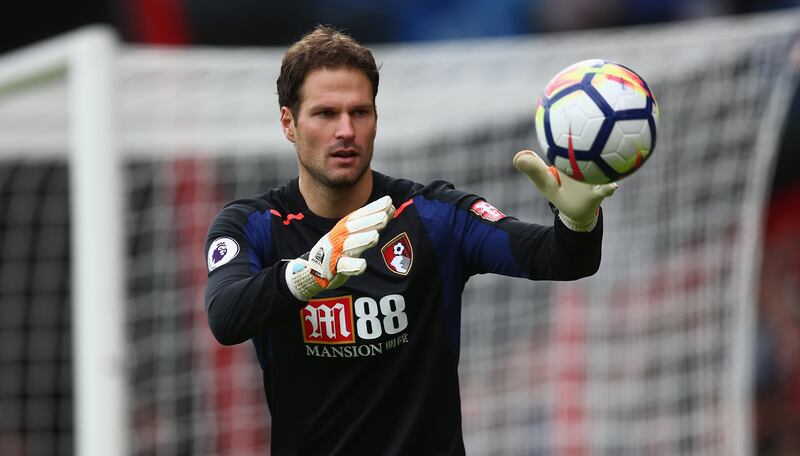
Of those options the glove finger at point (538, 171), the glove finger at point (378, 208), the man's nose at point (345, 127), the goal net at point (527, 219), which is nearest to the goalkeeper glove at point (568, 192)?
the glove finger at point (538, 171)

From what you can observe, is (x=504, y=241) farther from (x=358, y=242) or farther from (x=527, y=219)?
(x=527, y=219)

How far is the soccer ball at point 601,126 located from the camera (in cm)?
347

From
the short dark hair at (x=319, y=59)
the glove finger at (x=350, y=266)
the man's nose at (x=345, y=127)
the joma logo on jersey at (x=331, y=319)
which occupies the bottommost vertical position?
the joma logo on jersey at (x=331, y=319)

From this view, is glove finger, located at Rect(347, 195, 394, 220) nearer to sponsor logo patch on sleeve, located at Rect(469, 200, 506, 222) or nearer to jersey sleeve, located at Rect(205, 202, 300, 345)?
jersey sleeve, located at Rect(205, 202, 300, 345)

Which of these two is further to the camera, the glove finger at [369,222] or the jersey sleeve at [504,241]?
the jersey sleeve at [504,241]

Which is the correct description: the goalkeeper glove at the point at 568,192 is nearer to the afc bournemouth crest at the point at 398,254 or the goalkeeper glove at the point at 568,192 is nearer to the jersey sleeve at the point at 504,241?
the jersey sleeve at the point at 504,241

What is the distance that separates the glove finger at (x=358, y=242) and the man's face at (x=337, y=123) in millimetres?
464

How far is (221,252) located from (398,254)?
547 mm

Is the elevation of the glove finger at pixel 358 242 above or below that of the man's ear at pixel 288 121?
below

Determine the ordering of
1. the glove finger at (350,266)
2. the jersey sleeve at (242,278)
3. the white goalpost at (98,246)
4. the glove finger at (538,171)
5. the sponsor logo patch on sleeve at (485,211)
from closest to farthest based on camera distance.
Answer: the glove finger at (350,266), the jersey sleeve at (242,278), the glove finger at (538,171), the sponsor logo patch on sleeve at (485,211), the white goalpost at (98,246)

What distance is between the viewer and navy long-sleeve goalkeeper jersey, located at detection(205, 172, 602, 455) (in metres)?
3.76

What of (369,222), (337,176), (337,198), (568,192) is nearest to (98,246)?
(337,198)

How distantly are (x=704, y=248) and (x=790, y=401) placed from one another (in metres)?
3.53

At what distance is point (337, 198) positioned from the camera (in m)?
3.93
